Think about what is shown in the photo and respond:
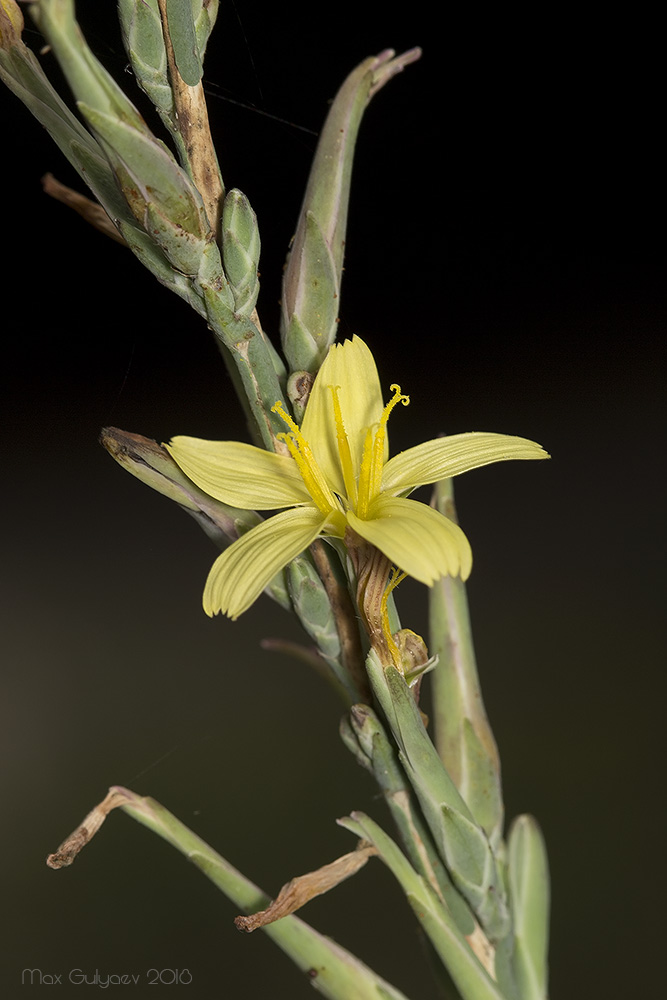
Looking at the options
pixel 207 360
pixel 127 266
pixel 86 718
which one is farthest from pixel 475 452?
pixel 86 718

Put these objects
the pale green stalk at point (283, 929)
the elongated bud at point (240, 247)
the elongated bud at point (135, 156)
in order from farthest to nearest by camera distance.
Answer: the pale green stalk at point (283, 929) → the elongated bud at point (240, 247) → the elongated bud at point (135, 156)

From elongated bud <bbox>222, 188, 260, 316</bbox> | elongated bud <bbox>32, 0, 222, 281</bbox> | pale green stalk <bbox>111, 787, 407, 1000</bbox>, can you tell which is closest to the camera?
elongated bud <bbox>32, 0, 222, 281</bbox>

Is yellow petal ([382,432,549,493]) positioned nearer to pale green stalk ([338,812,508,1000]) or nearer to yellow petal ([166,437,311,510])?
yellow petal ([166,437,311,510])

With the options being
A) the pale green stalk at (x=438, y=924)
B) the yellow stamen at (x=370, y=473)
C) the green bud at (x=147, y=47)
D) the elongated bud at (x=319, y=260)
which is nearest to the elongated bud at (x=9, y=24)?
the green bud at (x=147, y=47)

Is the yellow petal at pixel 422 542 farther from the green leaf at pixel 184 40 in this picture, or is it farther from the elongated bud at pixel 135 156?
the green leaf at pixel 184 40

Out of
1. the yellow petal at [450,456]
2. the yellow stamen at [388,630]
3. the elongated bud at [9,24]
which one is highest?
the elongated bud at [9,24]

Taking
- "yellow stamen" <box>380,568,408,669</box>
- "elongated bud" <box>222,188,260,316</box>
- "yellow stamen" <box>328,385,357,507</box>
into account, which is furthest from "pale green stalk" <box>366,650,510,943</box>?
"elongated bud" <box>222,188,260,316</box>

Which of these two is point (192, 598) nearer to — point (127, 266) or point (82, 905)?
point (82, 905)
